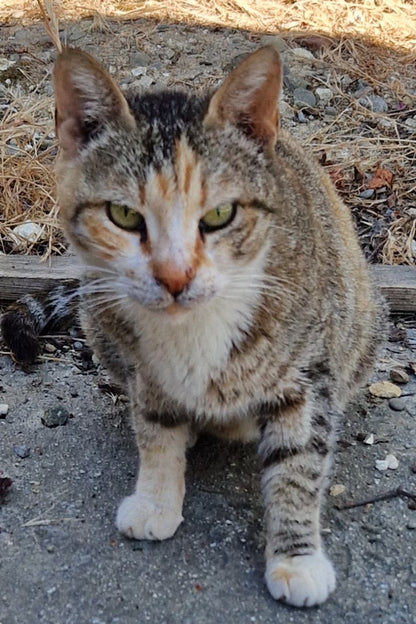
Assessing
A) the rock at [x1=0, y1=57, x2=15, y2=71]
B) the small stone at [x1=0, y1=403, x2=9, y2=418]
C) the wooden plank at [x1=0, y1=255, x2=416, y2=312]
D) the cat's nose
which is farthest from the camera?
the rock at [x1=0, y1=57, x2=15, y2=71]

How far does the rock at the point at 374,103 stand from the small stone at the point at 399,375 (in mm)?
2357

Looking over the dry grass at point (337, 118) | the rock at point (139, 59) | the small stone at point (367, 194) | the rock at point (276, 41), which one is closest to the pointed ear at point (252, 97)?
the dry grass at point (337, 118)

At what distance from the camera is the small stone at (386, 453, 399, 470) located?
2906mm

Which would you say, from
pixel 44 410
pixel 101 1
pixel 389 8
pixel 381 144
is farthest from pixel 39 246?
pixel 389 8

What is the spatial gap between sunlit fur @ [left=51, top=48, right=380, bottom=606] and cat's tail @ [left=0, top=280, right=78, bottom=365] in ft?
1.66

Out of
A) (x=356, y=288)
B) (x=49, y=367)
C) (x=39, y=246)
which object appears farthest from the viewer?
(x=39, y=246)

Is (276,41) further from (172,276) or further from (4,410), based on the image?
(172,276)

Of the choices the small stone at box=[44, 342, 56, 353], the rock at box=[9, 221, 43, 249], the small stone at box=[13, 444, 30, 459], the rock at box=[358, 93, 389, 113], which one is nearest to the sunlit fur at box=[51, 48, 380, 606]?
the small stone at box=[13, 444, 30, 459]

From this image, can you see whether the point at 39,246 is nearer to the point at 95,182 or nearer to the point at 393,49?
the point at 95,182

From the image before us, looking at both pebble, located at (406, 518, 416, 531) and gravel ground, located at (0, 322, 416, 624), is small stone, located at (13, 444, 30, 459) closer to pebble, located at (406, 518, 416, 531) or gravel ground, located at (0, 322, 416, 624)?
gravel ground, located at (0, 322, 416, 624)

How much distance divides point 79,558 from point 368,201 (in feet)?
8.76

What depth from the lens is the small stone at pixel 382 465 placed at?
2898mm

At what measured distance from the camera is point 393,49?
577 centimetres

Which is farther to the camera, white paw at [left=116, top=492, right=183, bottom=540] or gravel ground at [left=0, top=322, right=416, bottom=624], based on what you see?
white paw at [left=116, top=492, right=183, bottom=540]
